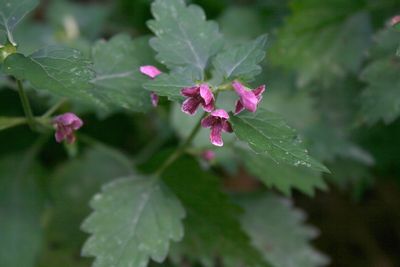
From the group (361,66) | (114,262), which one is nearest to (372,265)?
(361,66)

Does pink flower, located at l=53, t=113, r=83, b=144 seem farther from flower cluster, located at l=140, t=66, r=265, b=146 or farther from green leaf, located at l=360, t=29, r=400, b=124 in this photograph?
green leaf, located at l=360, t=29, r=400, b=124

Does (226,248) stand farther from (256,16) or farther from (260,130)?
(256,16)

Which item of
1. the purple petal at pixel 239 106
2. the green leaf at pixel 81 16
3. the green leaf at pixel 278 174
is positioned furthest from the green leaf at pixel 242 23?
the purple petal at pixel 239 106

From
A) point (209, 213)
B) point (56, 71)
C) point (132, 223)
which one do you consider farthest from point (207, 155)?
point (56, 71)

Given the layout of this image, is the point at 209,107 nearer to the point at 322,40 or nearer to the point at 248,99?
the point at 248,99

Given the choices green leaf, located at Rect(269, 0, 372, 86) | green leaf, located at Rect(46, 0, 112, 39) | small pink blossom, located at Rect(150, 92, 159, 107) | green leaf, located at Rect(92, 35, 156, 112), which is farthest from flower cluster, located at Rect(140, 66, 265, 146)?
green leaf, located at Rect(46, 0, 112, 39)

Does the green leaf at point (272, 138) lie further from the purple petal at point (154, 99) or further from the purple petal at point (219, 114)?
the purple petal at point (154, 99)
